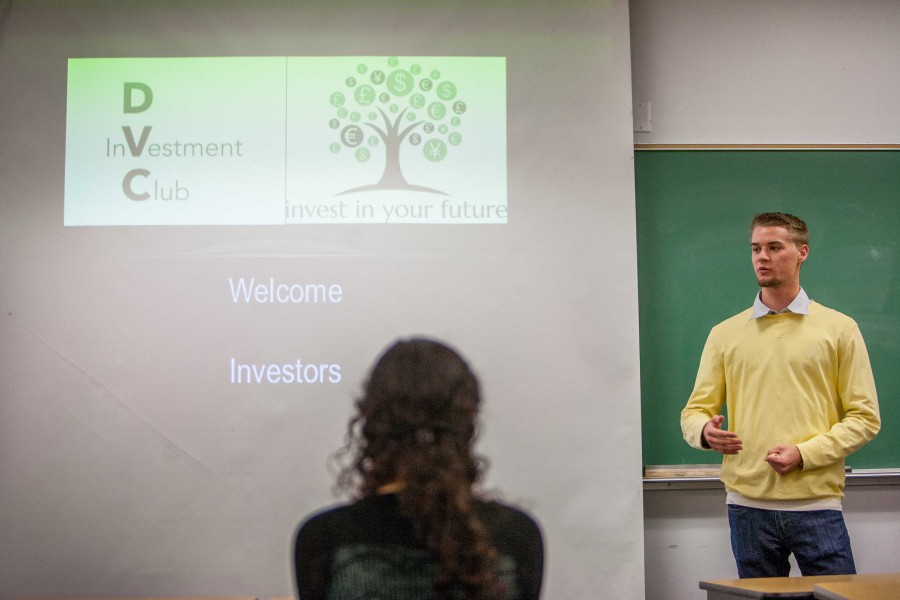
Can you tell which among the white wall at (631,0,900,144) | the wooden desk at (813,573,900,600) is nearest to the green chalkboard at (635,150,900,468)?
the white wall at (631,0,900,144)

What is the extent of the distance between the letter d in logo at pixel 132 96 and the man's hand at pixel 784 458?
2.70m

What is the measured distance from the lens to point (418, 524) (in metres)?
1.46

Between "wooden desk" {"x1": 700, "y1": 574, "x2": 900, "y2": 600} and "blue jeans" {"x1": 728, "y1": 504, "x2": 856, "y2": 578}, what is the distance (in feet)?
1.11

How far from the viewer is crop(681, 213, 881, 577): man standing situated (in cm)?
265

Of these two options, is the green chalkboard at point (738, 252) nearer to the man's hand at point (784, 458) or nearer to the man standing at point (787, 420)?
the man standing at point (787, 420)

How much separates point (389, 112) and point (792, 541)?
7.13ft

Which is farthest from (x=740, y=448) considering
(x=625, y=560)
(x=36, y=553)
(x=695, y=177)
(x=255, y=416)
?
(x=36, y=553)

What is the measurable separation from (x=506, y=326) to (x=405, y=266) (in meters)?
0.47

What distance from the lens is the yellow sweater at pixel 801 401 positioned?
8.69ft

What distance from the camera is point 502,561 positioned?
4.96 feet

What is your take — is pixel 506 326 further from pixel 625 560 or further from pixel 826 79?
pixel 826 79

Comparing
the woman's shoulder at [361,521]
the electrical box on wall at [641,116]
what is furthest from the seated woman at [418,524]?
the electrical box on wall at [641,116]

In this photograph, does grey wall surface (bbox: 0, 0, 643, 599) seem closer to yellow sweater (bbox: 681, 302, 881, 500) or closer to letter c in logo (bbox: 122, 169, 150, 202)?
letter c in logo (bbox: 122, 169, 150, 202)

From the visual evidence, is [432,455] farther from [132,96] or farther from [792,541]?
→ [132,96]
